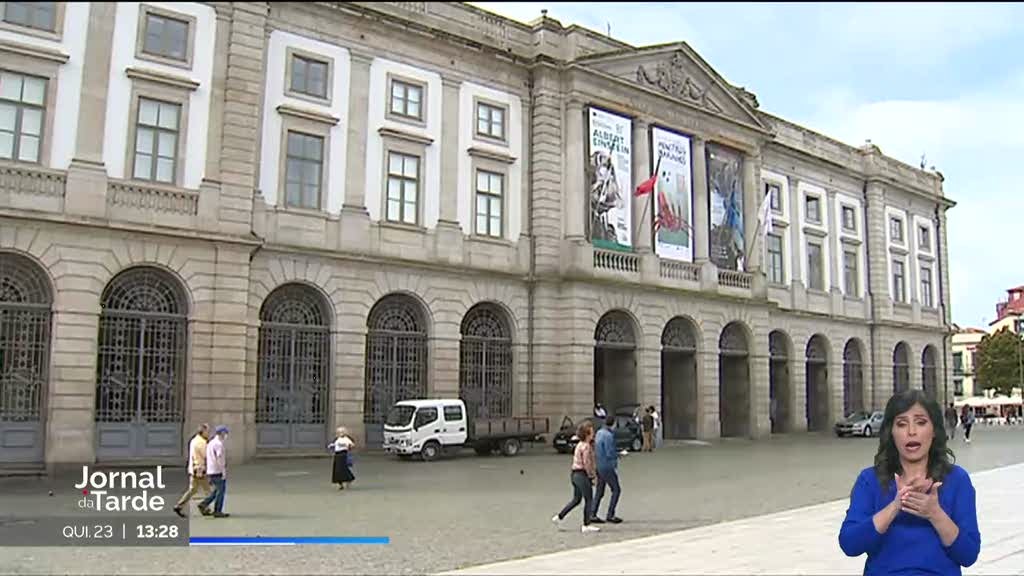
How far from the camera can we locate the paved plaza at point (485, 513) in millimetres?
11133

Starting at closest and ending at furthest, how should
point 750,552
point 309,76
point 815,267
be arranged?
point 750,552 → point 309,76 → point 815,267

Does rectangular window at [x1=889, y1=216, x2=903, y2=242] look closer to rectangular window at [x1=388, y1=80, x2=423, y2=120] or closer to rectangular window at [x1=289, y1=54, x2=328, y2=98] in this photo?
rectangular window at [x1=388, y1=80, x2=423, y2=120]

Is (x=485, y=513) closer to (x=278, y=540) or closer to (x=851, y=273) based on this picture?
(x=278, y=540)

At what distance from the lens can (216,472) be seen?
49.6ft

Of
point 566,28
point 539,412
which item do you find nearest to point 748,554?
point 539,412

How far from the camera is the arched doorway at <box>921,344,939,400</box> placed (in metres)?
54.1

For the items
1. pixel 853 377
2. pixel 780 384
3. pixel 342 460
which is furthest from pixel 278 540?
pixel 853 377

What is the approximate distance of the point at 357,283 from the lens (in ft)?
93.9

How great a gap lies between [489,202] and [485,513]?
18027 millimetres

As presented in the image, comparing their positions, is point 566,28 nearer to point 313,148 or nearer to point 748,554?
point 313,148

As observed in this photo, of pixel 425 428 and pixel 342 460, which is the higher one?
pixel 425 428

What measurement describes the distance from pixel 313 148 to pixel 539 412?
39.5ft

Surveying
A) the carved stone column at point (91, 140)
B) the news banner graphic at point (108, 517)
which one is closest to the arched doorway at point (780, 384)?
Result: the news banner graphic at point (108, 517)

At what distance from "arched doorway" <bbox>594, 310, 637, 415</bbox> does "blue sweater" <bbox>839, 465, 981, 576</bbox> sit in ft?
95.5
